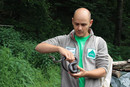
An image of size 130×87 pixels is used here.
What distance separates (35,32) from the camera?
9008mm

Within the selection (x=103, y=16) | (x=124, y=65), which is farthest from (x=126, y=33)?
(x=124, y=65)

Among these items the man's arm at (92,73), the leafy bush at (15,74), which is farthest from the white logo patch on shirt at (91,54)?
the leafy bush at (15,74)

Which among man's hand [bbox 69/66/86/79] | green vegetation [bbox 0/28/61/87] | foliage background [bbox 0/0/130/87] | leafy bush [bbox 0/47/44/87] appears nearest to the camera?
man's hand [bbox 69/66/86/79]

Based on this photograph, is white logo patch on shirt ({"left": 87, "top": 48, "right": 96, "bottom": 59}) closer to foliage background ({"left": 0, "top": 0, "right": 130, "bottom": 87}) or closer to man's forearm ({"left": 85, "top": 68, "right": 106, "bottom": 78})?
man's forearm ({"left": 85, "top": 68, "right": 106, "bottom": 78})

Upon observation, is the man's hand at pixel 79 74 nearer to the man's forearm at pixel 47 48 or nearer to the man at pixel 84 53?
the man at pixel 84 53

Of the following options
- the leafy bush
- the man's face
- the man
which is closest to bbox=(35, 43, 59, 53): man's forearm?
the man

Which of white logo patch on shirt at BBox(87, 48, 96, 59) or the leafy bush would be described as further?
the leafy bush

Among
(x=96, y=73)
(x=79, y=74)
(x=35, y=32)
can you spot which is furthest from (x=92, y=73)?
(x=35, y=32)

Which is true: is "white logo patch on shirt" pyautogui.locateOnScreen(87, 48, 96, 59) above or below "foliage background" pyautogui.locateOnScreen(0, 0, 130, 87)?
above

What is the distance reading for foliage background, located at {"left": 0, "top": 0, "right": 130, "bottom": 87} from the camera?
5365 mm

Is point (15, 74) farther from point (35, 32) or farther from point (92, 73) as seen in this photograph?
point (35, 32)

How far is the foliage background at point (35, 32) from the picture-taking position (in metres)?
5.36

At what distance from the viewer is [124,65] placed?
7688 millimetres

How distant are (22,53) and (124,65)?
3566 millimetres
